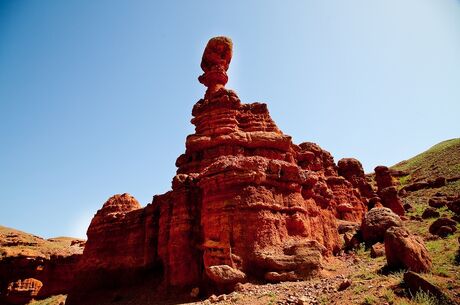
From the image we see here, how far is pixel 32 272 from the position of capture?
3441cm

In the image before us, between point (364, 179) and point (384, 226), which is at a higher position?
point (364, 179)

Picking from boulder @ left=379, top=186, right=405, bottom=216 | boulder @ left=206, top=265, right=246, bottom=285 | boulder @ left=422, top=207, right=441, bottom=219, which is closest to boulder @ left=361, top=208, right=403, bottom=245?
boulder @ left=422, top=207, right=441, bottom=219

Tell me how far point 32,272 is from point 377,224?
108 feet

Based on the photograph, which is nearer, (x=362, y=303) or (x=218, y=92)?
(x=362, y=303)

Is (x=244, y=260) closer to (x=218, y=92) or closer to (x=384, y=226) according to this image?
(x=384, y=226)

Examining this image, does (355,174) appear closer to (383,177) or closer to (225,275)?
(383,177)

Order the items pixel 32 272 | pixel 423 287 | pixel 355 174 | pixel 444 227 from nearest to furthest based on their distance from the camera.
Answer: pixel 423 287
pixel 444 227
pixel 32 272
pixel 355 174

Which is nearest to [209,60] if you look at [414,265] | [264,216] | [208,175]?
[208,175]

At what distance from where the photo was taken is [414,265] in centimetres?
1278

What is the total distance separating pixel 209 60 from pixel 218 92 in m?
6.69

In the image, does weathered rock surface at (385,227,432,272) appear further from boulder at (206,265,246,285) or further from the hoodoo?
boulder at (206,265,246,285)

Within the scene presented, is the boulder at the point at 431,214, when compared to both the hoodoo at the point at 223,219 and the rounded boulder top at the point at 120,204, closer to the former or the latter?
the hoodoo at the point at 223,219

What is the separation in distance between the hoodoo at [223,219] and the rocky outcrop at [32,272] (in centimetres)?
1467

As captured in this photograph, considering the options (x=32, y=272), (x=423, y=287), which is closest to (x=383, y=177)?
(x=423, y=287)
